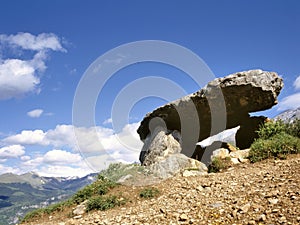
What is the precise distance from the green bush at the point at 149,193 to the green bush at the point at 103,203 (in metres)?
0.83

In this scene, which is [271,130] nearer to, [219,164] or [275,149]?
[275,149]

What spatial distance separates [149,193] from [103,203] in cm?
177

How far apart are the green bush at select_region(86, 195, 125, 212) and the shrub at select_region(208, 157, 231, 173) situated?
5.07 meters

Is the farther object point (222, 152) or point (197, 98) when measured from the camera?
point (197, 98)

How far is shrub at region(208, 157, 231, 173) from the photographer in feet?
42.9

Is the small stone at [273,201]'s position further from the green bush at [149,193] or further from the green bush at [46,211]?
the green bush at [46,211]

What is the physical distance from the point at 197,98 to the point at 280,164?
25.1ft

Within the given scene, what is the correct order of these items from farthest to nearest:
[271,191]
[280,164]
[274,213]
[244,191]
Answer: [280,164] < [244,191] < [271,191] < [274,213]

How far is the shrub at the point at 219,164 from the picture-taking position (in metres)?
13.1

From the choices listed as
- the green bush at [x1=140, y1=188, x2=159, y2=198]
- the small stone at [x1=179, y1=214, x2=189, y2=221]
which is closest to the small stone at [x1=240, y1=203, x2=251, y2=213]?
the small stone at [x1=179, y1=214, x2=189, y2=221]

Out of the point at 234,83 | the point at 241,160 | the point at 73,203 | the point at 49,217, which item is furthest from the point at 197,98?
the point at 49,217

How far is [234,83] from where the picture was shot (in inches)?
642

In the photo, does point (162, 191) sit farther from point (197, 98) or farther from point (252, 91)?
point (252, 91)

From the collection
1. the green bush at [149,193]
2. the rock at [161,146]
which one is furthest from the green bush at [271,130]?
the green bush at [149,193]
